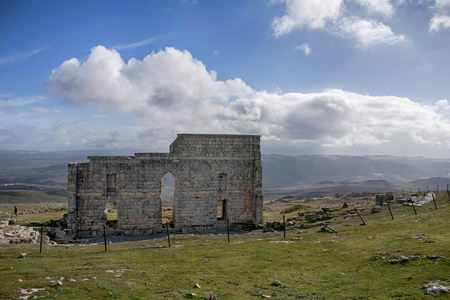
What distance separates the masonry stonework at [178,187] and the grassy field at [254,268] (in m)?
9.27

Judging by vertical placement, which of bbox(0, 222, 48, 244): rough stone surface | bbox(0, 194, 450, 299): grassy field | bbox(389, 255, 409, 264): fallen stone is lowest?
bbox(0, 222, 48, 244): rough stone surface

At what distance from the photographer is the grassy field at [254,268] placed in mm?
12875

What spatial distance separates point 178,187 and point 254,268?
726 inches

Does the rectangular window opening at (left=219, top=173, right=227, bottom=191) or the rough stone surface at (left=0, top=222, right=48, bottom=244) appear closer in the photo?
the rough stone surface at (left=0, top=222, right=48, bottom=244)

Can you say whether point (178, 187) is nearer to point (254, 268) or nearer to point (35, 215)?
point (254, 268)

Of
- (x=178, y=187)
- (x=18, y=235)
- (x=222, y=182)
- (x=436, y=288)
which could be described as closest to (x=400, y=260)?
(x=436, y=288)

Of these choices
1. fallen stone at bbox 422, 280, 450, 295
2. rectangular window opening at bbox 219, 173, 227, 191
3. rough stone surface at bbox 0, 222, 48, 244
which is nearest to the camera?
fallen stone at bbox 422, 280, 450, 295

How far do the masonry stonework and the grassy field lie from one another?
9.27 m

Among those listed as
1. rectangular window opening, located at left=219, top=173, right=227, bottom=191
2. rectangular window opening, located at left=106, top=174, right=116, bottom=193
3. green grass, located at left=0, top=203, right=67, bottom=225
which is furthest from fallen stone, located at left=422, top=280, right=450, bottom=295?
green grass, located at left=0, top=203, right=67, bottom=225

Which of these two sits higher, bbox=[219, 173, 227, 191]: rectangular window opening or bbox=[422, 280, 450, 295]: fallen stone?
bbox=[219, 173, 227, 191]: rectangular window opening

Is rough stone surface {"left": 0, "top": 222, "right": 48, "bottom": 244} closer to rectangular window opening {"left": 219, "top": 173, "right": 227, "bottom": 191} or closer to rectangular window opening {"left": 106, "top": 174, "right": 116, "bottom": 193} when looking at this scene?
rectangular window opening {"left": 106, "top": 174, "right": 116, "bottom": 193}

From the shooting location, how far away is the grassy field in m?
12.9

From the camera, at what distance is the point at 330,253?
60.2 ft

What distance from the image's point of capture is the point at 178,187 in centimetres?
3406
